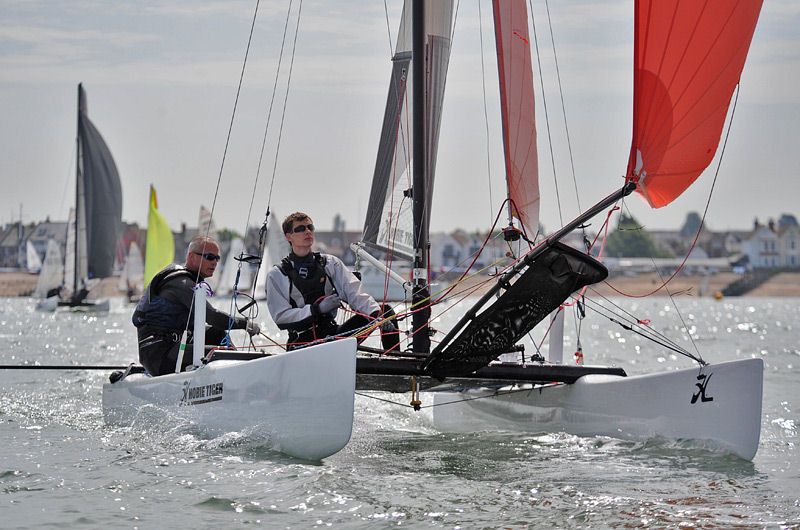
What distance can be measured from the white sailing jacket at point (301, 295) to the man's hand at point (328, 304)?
0.09 m

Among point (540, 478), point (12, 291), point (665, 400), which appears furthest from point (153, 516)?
point (12, 291)

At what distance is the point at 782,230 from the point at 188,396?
4099 inches

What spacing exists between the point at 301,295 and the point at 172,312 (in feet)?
3.09

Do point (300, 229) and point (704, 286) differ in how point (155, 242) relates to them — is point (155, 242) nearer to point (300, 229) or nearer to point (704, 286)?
point (300, 229)

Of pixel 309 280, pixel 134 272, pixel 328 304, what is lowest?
pixel 134 272

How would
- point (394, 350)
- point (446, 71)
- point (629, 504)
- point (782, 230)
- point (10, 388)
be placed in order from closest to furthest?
1. point (629, 504)
2. point (394, 350)
3. point (446, 71)
4. point (10, 388)
5. point (782, 230)

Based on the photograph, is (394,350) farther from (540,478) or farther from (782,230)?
(782,230)

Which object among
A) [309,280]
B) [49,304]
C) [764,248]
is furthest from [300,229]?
[764,248]

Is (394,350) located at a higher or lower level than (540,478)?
higher

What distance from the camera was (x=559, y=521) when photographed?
166 inches

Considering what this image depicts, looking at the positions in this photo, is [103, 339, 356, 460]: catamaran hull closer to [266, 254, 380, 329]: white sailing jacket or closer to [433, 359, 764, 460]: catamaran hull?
[266, 254, 380, 329]: white sailing jacket

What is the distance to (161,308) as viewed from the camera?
20.9 feet

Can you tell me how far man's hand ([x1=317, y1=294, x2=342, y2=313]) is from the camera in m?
5.96

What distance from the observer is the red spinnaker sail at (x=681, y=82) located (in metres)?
4.61
